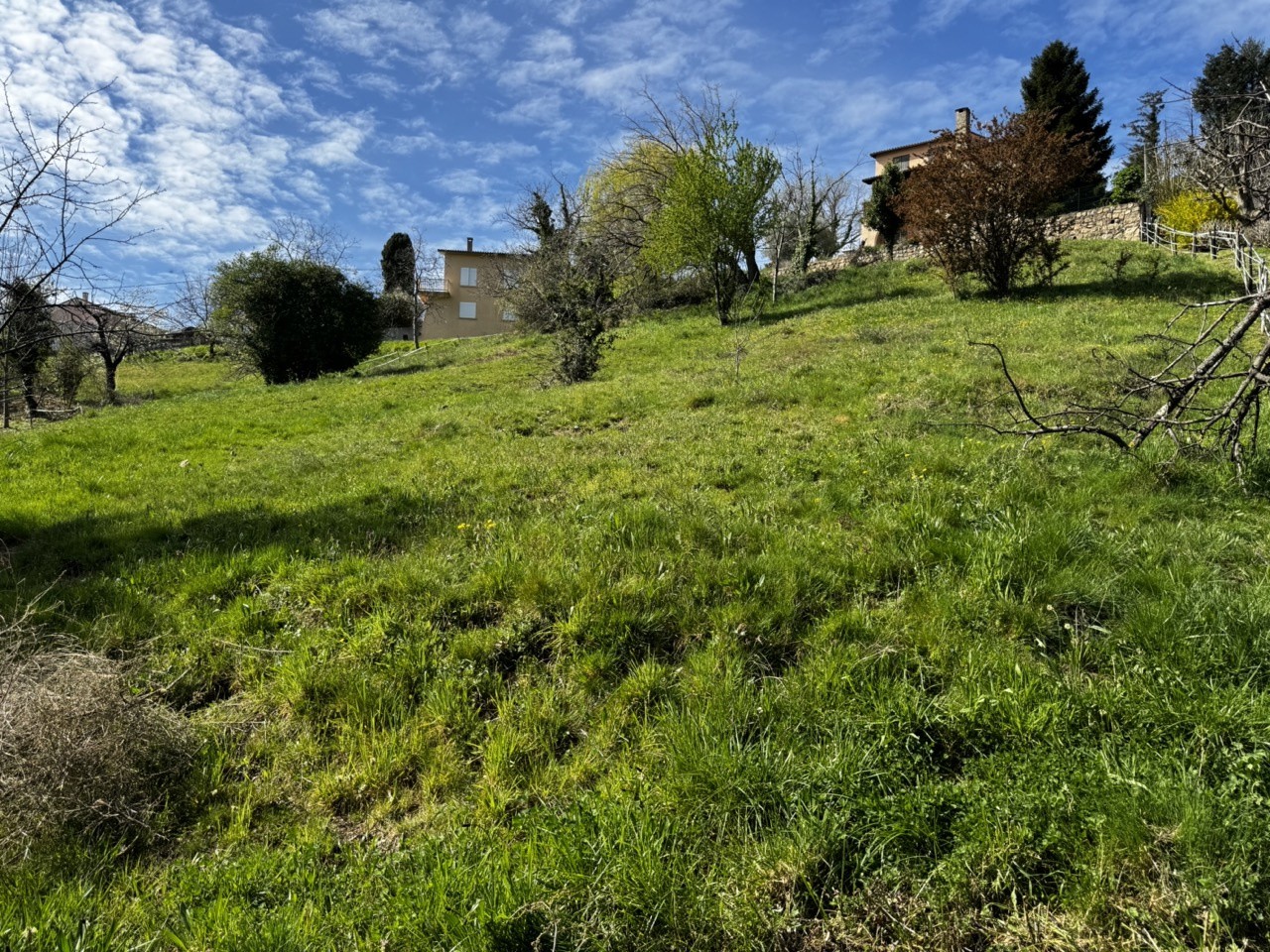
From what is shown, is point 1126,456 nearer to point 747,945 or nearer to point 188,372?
point 747,945

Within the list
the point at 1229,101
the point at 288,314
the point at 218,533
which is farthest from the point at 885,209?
the point at 218,533

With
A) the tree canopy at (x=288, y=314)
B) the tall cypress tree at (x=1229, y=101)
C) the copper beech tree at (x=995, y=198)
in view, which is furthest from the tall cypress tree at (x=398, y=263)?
the tall cypress tree at (x=1229, y=101)

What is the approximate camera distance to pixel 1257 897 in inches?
75.5

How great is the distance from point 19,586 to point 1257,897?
270 inches

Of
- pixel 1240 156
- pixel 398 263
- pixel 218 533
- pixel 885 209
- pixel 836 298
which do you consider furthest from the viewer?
pixel 398 263

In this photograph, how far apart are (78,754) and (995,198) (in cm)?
1885

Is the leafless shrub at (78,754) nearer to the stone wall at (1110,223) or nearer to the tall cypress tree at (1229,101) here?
the tall cypress tree at (1229,101)

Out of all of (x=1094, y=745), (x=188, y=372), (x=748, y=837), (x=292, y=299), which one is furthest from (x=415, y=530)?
(x=188, y=372)

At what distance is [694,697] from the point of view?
3150mm

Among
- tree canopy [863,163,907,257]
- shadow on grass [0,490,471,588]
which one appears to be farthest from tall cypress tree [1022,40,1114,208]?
shadow on grass [0,490,471,588]

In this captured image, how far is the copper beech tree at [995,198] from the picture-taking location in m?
15.6

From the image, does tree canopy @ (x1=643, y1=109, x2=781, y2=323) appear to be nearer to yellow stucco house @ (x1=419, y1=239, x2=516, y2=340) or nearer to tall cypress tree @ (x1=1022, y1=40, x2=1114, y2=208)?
tall cypress tree @ (x1=1022, y1=40, x2=1114, y2=208)

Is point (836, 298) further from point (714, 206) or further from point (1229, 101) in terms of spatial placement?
point (1229, 101)

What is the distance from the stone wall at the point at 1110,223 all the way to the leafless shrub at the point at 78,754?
92.3 ft
